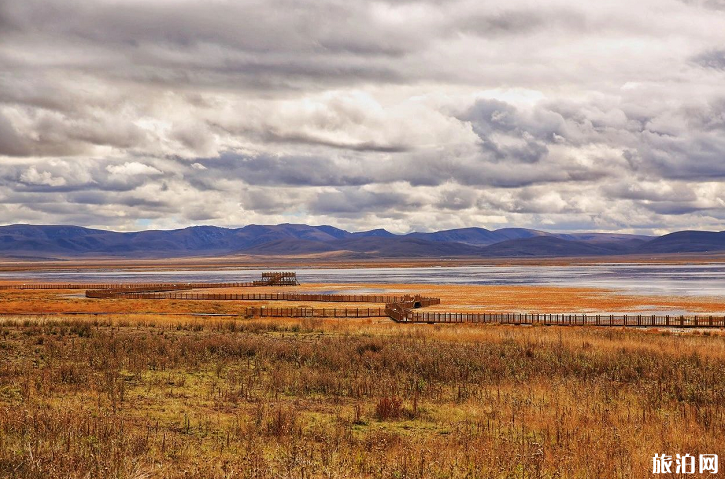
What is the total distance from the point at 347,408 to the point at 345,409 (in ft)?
0.45

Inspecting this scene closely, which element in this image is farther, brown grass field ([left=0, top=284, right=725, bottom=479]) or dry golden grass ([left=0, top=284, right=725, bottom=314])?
dry golden grass ([left=0, top=284, right=725, bottom=314])

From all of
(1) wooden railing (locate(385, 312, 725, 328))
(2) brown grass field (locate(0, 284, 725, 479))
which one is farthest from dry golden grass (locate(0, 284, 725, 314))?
(2) brown grass field (locate(0, 284, 725, 479))

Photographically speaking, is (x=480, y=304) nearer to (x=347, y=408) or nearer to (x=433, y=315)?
(x=433, y=315)

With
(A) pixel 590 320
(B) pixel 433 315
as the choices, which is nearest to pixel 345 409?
(B) pixel 433 315

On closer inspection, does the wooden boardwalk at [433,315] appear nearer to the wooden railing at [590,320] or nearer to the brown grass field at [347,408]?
the wooden railing at [590,320]

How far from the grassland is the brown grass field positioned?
7 cm

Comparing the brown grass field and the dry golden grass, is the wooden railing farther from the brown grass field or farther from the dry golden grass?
the brown grass field

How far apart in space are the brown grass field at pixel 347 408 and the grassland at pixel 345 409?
0.22 feet

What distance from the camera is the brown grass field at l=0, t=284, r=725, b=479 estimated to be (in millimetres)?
12484

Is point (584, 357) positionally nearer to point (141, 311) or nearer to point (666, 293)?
point (141, 311)

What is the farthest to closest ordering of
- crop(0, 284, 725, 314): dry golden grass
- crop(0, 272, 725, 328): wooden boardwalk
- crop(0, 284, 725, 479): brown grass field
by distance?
crop(0, 284, 725, 314): dry golden grass
crop(0, 272, 725, 328): wooden boardwalk
crop(0, 284, 725, 479): brown grass field

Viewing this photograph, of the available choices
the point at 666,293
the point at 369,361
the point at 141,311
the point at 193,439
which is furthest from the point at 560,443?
the point at 666,293

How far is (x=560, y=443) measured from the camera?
1455 centimetres

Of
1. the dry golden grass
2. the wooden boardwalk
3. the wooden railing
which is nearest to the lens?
the wooden railing
